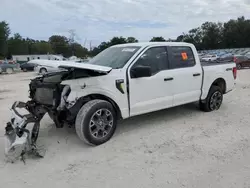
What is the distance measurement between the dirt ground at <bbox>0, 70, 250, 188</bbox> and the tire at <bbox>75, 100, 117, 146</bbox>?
17 centimetres

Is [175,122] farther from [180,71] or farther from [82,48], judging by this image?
[82,48]

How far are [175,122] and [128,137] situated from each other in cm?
140

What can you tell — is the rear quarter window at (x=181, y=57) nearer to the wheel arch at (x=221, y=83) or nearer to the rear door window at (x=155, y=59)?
the rear door window at (x=155, y=59)

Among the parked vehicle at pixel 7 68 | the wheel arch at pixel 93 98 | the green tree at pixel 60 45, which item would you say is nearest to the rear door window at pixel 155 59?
the wheel arch at pixel 93 98

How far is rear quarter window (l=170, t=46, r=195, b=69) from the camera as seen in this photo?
18.6 ft

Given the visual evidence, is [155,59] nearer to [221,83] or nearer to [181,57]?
[181,57]

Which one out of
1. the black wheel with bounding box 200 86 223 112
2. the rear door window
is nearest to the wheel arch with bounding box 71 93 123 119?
the rear door window

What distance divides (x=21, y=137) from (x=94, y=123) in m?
1.18

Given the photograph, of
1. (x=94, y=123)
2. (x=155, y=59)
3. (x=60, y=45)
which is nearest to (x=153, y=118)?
(x=155, y=59)

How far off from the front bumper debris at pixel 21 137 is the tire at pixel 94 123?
72 cm

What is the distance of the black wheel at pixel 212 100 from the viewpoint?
6547 mm

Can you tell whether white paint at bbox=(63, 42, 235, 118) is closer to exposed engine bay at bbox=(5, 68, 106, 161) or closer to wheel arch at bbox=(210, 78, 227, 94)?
exposed engine bay at bbox=(5, 68, 106, 161)

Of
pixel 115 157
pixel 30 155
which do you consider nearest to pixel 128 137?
pixel 115 157

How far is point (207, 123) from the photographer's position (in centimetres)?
573
